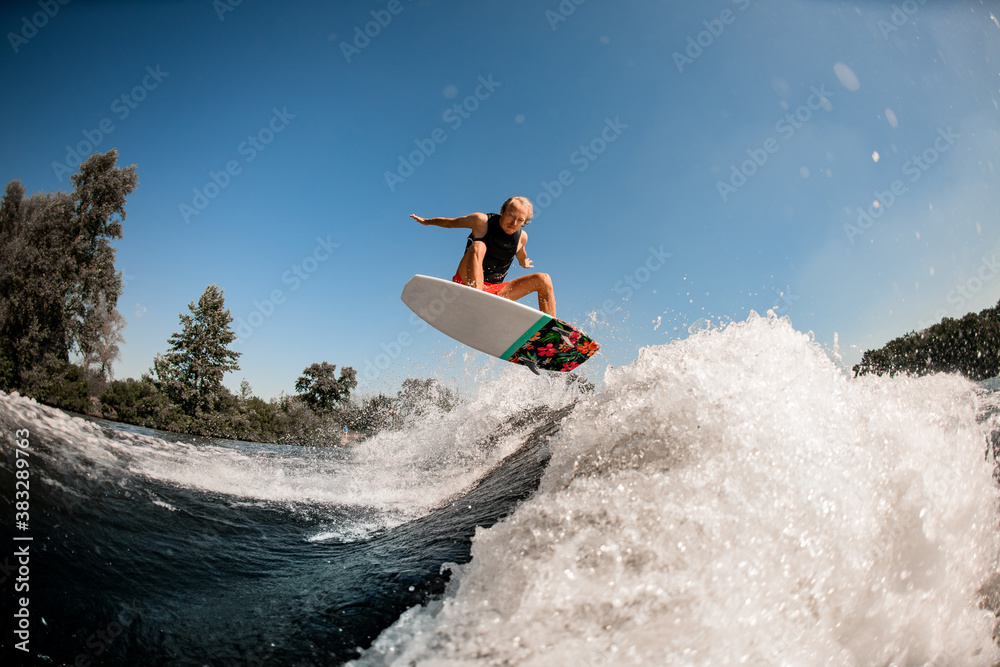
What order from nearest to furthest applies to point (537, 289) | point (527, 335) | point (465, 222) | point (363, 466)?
point (527, 335)
point (465, 222)
point (537, 289)
point (363, 466)

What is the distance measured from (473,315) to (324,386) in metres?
59.7

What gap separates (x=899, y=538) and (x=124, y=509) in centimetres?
596

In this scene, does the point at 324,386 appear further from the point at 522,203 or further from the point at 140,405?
the point at 522,203

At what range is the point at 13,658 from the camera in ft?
6.30

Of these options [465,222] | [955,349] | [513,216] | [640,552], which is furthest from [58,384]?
[955,349]

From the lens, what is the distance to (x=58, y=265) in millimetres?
25047

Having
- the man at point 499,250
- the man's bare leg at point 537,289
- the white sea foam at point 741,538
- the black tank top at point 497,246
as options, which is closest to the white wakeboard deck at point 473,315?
the man at point 499,250

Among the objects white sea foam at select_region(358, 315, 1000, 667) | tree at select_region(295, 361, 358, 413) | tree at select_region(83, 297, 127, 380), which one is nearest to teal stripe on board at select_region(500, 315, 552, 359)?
white sea foam at select_region(358, 315, 1000, 667)

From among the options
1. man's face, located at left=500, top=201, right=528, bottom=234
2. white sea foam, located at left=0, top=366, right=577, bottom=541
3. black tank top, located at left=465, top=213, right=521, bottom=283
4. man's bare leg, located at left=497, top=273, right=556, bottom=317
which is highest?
man's face, located at left=500, top=201, right=528, bottom=234

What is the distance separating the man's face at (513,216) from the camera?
248 inches

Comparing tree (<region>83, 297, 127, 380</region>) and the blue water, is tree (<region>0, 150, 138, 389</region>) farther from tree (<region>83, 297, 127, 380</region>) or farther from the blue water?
the blue water

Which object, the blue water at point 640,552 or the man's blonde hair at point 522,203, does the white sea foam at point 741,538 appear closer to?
the blue water at point 640,552

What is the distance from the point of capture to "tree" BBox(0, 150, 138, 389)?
23.7 m

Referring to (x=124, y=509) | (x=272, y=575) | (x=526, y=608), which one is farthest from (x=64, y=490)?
(x=526, y=608)
